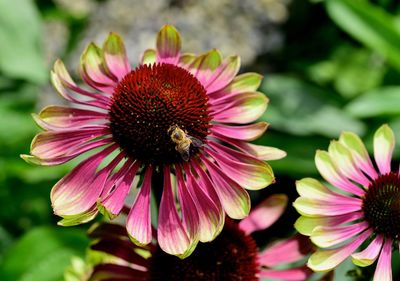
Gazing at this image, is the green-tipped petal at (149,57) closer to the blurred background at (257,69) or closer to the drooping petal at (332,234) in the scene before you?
the drooping petal at (332,234)

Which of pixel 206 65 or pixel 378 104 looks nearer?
Result: pixel 206 65

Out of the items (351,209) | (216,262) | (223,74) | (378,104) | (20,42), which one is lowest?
(216,262)

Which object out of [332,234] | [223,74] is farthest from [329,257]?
[223,74]

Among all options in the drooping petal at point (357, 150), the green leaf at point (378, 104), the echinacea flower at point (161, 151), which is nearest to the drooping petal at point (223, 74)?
the echinacea flower at point (161, 151)

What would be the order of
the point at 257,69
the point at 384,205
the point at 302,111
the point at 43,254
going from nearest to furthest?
the point at 384,205 < the point at 43,254 < the point at 302,111 < the point at 257,69

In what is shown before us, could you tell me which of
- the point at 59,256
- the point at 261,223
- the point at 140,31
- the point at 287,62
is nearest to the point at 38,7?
the point at 140,31

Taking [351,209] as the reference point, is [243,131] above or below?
above

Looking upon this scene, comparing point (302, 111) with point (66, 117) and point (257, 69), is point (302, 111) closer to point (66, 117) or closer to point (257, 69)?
point (257, 69)
